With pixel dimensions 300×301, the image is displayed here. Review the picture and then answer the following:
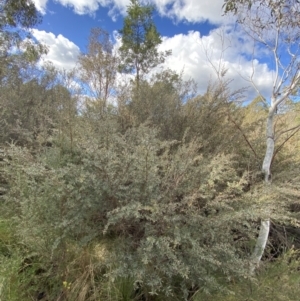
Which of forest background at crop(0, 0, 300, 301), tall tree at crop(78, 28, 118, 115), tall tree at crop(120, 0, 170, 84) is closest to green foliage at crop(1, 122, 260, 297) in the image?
forest background at crop(0, 0, 300, 301)

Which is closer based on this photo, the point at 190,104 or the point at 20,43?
the point at 190,104

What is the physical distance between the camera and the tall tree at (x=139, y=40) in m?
10.2

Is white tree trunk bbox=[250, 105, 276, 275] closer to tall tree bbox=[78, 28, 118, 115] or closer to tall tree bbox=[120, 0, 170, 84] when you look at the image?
tall tree bbox=[78, 28, 118, 115]

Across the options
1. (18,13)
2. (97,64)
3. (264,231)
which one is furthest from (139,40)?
(264,231)

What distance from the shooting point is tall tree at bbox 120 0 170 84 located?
10.2 metres

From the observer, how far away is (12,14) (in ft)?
26.3

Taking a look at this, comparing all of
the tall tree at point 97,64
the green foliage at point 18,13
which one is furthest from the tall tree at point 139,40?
the green foliage at point 18,13

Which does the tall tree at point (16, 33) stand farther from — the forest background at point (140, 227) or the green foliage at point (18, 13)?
the forest background at point (140, 227)

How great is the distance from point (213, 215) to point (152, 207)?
1.99 feet

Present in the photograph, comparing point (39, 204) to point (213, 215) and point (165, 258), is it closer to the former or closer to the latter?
point (165, 258)

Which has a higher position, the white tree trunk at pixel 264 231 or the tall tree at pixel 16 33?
the tall tree at pixel 16 33

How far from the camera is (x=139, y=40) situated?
10.4m

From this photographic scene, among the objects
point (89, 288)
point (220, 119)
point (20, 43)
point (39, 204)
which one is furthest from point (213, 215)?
point (20, 43)

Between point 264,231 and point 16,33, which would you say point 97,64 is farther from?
point 264,231
